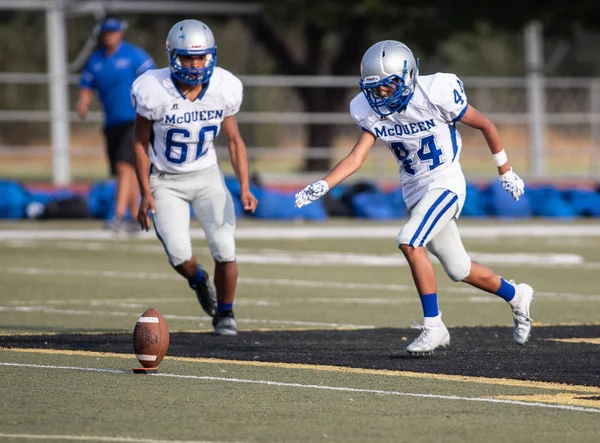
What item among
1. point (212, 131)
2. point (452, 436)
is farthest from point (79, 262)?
point (452, 436)

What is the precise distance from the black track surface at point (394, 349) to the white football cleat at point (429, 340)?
50 mm

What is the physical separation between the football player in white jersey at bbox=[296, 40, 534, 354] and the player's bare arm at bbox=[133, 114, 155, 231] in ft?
4.96

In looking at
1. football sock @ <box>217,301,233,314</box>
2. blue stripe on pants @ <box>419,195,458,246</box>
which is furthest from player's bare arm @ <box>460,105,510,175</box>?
football sock @ <box>217,301,233,314</box>

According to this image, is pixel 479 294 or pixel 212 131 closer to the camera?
pixel 212 131

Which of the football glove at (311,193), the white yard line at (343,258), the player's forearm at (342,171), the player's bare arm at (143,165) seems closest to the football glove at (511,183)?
the player's forearm at (342,171)

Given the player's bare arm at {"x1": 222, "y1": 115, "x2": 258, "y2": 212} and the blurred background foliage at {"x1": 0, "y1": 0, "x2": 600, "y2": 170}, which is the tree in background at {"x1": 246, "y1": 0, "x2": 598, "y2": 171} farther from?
the player's bare arm at {"x1": 222, "y1": 115, "x2": 258, "y2": 212}

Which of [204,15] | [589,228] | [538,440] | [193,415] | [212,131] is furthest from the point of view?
[204,15]

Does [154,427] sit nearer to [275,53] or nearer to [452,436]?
[452,436]

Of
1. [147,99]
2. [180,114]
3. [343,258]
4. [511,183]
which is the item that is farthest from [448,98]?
[343,258]

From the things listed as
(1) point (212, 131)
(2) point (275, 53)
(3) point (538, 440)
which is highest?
(2) point (275, 53)

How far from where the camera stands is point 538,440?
591 cm

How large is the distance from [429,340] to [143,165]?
2.35 meters

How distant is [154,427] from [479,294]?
6.76 meters

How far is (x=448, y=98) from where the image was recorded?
8.57 m
